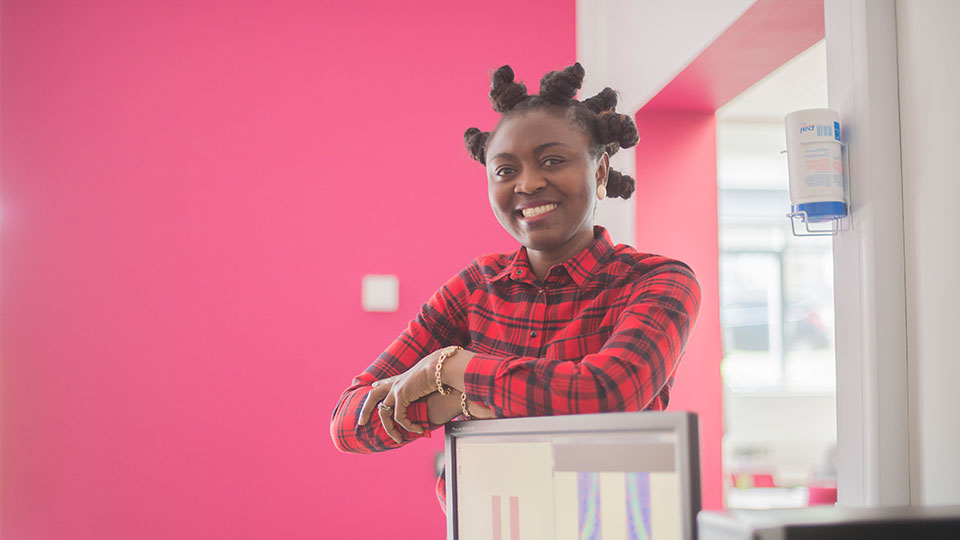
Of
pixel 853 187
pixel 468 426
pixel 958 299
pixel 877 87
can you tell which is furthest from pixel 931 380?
pixel 468 426

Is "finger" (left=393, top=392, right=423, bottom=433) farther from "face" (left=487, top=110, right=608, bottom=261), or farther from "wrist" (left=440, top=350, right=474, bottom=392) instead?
A: "face" (left=487, top=110, right=608, bottom=261)

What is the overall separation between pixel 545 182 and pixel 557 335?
227 mm

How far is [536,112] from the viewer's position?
4.27ft

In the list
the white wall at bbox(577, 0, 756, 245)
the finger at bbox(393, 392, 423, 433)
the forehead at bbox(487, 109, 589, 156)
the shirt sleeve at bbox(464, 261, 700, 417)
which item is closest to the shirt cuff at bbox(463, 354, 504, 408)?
the shirt sleeve at bbox(464, 261, 700, 417)

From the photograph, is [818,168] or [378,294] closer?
[818,168]

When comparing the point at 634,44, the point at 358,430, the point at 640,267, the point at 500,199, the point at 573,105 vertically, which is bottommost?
the point at 358,430

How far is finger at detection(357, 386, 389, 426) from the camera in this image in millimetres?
1260

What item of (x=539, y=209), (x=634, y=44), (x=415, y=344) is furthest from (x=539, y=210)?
(x=634, y=44)

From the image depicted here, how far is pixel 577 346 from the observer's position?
1.22 meters

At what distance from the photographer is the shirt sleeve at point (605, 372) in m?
1.03

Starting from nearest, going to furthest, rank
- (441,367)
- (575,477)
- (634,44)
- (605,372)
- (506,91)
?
1. (575,477)
2. (605,372)
3. (441,367)
4. (506,91)
5. (634,44)

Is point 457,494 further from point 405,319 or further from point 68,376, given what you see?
point 68,376

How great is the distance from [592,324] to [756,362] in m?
7.04

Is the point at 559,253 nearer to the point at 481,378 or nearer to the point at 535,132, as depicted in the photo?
the point at 535,132
